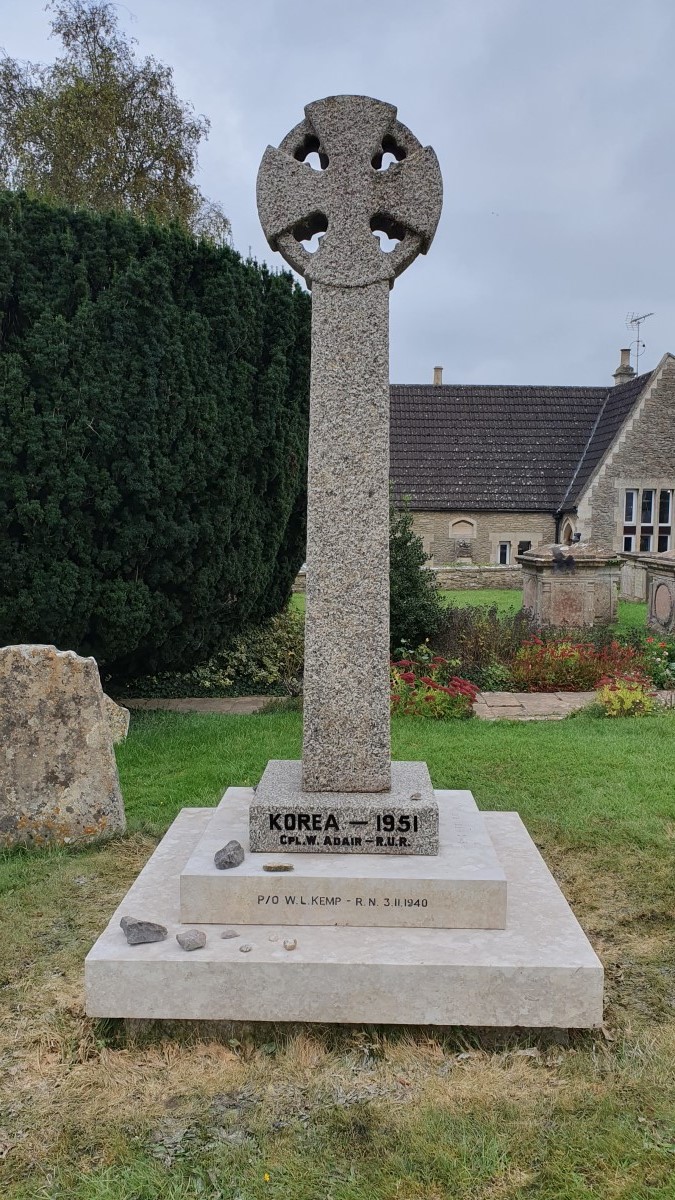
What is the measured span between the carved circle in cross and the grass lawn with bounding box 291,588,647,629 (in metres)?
11.9

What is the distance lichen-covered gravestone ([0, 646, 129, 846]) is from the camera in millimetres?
5281

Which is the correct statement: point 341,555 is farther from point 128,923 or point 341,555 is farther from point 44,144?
point 44,144

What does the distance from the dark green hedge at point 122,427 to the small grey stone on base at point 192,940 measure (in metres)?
4.84

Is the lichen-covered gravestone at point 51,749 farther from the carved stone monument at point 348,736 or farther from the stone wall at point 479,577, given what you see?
the stone wall at point 479,577

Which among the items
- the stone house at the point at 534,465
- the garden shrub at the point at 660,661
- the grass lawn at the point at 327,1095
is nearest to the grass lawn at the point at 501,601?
the stone house at the point at 534,465

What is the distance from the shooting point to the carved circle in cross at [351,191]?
3807mm

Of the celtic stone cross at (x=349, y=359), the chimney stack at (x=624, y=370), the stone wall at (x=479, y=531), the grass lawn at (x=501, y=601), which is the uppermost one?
the chimney stack at (x=624, y=370)

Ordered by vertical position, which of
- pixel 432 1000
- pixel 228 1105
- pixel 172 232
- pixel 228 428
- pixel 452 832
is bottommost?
pixel 228 1105

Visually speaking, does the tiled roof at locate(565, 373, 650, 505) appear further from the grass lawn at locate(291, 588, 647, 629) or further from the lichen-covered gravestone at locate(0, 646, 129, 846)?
the lichen-covered gravestone at locate(0, 646, 129, 846)

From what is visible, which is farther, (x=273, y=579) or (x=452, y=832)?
(x=273, y=579)

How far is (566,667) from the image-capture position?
34.6 feet

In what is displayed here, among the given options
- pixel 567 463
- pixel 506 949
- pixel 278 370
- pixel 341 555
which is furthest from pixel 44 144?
pixel 506 949

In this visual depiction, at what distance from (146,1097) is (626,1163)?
1556mm

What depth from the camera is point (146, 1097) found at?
297 cm
